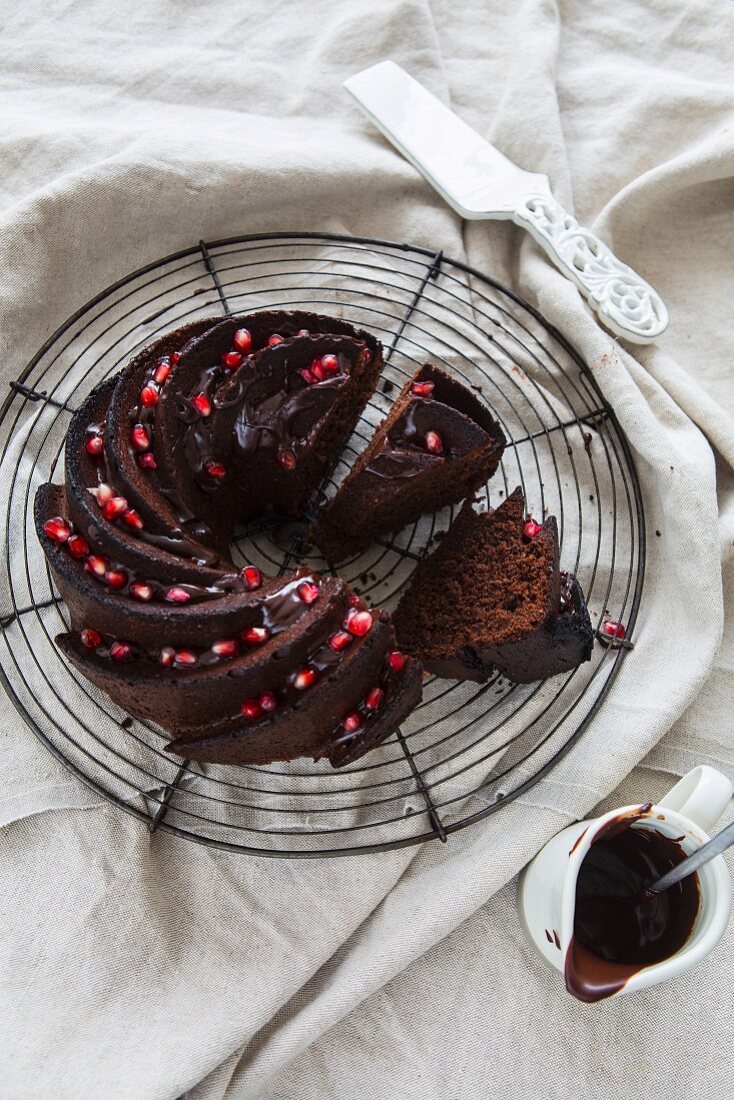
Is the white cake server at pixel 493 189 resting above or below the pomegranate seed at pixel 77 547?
above

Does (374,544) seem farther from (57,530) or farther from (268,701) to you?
(57,530)

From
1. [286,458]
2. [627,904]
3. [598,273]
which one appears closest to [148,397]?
[286,458]

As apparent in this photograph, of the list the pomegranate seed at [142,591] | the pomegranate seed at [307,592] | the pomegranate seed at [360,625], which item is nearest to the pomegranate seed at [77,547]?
the pomegranate seed at [142,591]

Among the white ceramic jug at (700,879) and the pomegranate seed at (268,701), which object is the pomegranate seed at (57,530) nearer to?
the pomegranate seed at (268,701)

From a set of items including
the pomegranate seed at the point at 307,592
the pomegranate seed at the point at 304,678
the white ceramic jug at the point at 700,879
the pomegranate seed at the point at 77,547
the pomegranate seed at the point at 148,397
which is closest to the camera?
the white ceramic jug at the point at 700,879

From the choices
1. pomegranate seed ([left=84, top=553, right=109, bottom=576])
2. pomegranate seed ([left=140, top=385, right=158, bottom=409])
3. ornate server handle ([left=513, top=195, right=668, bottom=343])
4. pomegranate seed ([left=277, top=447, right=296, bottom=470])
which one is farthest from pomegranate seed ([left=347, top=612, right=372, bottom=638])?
ornate server handle ([left=513, top=195, right=668, bottom=343])

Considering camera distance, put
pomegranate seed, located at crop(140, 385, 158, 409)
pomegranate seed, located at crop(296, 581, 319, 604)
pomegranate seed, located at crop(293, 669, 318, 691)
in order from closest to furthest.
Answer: pomegranate seed, located at crop(293, 669, 318, 691) < pomegranate seed, located at crop(296, 581, 319, 604) < pomegranate seed, located at crop(140, 385, 158, 409)

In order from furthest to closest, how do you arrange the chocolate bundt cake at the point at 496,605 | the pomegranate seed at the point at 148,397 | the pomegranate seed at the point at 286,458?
1. the pomegranate seed at the point at 286,458
2. the chocolate bundt cake at the point at 496,605
3. the pomegranate seed at the point at 148,397

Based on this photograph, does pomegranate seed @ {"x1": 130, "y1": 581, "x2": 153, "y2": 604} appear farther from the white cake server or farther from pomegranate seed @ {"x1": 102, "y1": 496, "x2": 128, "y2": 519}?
the white cake server
